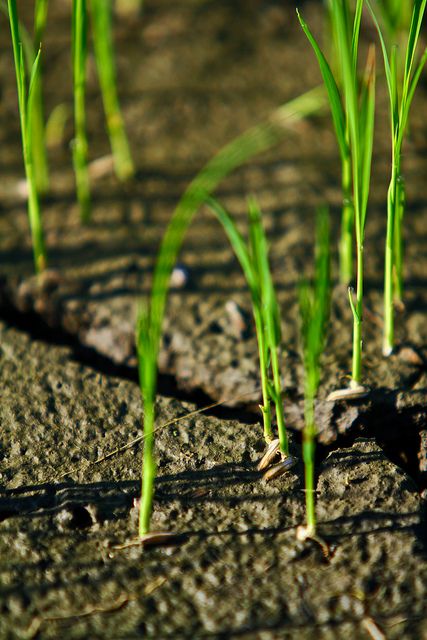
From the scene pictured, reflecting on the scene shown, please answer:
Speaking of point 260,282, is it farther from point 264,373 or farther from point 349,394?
point 349,394

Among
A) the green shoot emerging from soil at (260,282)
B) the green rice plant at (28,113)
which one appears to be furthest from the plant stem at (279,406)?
the green rice plant at (28,113)

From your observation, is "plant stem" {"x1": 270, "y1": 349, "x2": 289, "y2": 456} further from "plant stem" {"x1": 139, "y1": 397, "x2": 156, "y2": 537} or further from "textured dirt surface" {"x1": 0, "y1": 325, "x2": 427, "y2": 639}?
"plant stem" {"x1": 139, "y1": 397, "x2": 156, "y2": 537}

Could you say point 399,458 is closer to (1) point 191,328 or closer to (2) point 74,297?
(1) point 191,328

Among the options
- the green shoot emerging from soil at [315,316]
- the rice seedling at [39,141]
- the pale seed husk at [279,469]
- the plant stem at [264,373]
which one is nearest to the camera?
the green shoot emerging from soil at [315,316]

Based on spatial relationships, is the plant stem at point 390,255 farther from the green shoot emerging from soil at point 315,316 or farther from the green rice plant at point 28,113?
the green rice plant at point 28,113

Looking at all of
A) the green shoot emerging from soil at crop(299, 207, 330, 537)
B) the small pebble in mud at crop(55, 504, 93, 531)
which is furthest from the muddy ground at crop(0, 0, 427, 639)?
the green shoot emerging from soil at crop(299, 207, 330, 537)

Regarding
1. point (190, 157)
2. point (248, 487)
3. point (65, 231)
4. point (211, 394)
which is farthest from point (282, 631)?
point (190, 157)

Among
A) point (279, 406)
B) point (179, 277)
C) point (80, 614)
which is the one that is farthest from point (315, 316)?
point (179, 277)
